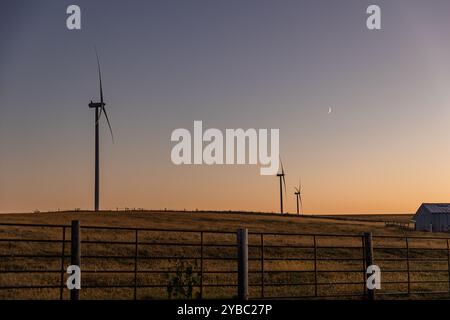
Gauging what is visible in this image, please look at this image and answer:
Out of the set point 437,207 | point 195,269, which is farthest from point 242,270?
point 437,207

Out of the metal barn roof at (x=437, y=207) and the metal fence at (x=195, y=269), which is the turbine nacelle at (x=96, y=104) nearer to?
the metal fence at (x=195, y=269)

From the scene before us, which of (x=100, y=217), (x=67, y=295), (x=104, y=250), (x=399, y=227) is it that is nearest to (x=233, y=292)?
(x=67, y=295)

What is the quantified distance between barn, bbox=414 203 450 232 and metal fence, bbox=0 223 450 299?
124ft

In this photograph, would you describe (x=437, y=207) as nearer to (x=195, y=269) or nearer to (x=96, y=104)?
(x=96, y=104)

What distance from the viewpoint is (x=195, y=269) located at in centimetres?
2005

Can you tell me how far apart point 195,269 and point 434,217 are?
2670 inches

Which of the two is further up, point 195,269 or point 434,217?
point 434,217

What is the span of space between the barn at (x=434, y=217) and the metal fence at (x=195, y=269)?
37671 mm

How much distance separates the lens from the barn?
80562 millimetres

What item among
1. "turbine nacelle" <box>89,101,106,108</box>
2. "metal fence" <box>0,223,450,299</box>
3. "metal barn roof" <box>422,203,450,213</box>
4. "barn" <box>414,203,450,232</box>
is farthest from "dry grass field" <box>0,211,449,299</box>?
"metal barn roof" <box>422,203,450,213</box>

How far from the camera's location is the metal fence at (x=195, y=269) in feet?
48.9

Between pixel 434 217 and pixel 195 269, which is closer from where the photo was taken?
pixel 195 269
